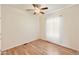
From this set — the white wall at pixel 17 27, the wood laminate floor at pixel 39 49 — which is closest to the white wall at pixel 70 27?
the wood laminate floor at pixel 39 49

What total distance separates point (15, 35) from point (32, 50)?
33cm

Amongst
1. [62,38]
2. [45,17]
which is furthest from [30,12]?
[62,38]

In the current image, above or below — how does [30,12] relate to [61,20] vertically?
above

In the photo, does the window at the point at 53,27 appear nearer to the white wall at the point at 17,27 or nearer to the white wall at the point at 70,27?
the white wall at the point at 70,27

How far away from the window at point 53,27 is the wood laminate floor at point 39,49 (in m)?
0.14

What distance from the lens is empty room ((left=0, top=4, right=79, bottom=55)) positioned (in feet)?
4.78

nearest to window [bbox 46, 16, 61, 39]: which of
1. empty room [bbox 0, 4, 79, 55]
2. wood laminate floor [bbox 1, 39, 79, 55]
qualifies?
empty room [bbox 0, 4, 79, 55]

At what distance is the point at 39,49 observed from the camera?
157cm

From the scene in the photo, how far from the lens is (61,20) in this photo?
173cm

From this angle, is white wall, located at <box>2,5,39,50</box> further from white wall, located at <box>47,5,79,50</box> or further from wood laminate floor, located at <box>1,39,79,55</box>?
white wall, located at <box>47,5,79,50</box>

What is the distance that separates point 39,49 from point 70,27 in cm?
62
